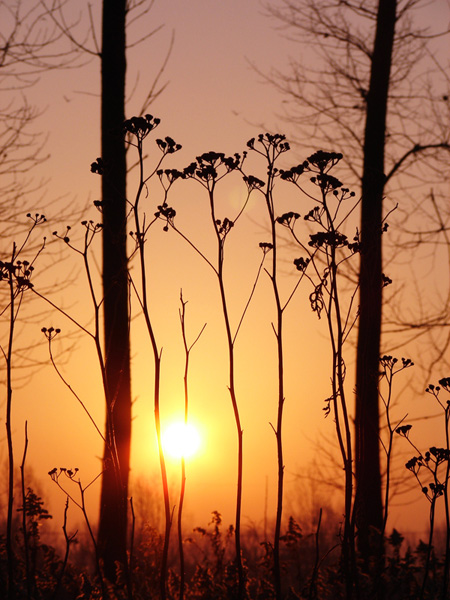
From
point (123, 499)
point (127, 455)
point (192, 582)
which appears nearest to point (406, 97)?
point (127, 455)

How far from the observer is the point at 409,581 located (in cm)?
620

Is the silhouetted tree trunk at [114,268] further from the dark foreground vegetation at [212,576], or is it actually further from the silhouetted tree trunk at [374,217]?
the silhouetted tree trunk at [374,217]

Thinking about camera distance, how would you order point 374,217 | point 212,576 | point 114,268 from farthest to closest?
point 374,217 → point 114,268 → point 212,576

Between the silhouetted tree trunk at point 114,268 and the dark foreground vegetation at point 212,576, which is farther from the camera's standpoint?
the silhouetted tree trunk at point 114,268

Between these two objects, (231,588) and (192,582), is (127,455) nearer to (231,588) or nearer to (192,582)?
(192,582)

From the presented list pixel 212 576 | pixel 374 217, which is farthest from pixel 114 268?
pixel 212 576

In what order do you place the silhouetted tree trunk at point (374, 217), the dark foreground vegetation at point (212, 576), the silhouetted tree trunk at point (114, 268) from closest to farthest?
the dark foreground vegetation at point (212, 576)
the silhouetted tree trunk at point (114, 268)
the silhouetted tree trunk at point (374, 217)

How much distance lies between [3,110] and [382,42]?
4573mm

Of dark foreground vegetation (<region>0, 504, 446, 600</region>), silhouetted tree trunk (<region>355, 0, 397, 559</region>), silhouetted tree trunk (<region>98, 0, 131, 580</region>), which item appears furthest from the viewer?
silhouetted tree trunk (<region>355, 0, 397, 559</region>)

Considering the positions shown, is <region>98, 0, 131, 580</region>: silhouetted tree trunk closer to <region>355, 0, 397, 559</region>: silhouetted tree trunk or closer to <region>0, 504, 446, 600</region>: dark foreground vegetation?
<region>0, 504, 446, 600</region>: dark foreground vegetation

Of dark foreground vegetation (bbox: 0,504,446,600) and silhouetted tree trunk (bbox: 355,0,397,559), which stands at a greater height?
silhouetted tree trunk (bbox: 355,0,397,559)

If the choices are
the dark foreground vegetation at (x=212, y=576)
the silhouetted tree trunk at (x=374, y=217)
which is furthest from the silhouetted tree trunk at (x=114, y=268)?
the silhouetted tree trunk at (x=374, y=217)

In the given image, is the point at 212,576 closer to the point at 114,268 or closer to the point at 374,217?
the point at 114,268

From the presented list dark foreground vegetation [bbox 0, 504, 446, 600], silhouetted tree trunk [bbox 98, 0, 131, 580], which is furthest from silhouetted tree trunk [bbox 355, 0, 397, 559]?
silhouetted tree trunk [bbox 98, 0, 131, 580]
